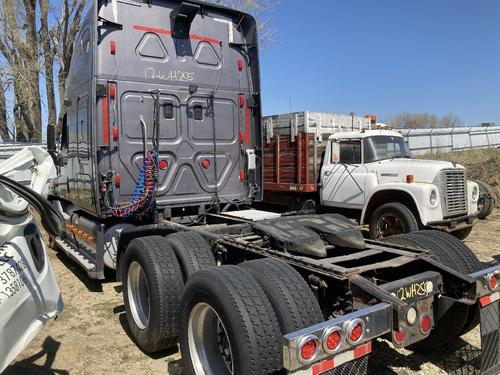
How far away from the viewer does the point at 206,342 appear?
3.12 metres

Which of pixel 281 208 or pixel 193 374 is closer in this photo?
pixel 193 374

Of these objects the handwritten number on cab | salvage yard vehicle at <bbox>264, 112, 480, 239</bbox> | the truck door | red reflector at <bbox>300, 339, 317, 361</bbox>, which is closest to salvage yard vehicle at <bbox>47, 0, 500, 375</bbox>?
red reflector at <bbox>300, 339, 317, 361</bbox>

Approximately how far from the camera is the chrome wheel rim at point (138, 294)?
4207mm

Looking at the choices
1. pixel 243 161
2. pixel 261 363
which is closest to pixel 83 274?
pixel 243 161

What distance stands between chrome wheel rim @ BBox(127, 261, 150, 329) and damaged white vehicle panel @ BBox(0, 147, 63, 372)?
115cm

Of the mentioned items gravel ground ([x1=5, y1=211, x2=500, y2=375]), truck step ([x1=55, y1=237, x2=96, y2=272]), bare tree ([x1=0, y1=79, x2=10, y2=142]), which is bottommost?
gravel ground ([x1=5, y1=211, x2=500, y2=375])

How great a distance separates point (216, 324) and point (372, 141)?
6.52 m

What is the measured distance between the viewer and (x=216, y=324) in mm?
3094

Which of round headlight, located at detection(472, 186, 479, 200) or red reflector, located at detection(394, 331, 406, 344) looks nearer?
red reflector, located at detection(394, 331, 406, 344)

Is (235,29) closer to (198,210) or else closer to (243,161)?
(243,161)

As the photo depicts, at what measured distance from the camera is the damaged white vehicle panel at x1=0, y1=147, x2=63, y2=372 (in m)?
2.47

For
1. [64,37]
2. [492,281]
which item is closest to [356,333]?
[492,281]

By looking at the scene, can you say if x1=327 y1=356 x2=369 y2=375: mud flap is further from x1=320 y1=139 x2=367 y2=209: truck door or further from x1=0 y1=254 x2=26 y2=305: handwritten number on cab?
x1=320 y1=139 x2=367 y2=209: truck door

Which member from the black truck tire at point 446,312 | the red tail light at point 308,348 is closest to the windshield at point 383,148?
the black truck tire at point 446,312
